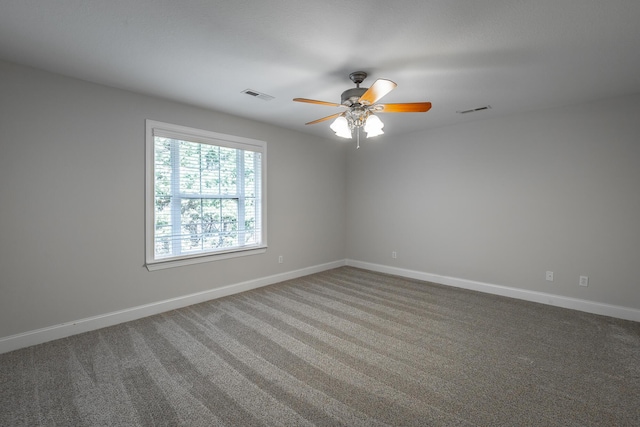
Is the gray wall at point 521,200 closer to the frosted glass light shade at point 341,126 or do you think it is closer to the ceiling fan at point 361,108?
the ceiling fan at point 361,108

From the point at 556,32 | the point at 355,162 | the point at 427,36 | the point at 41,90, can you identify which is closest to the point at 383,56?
the point at 427,36

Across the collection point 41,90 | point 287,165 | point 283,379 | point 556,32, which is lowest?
point 283,379

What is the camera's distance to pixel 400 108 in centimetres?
259

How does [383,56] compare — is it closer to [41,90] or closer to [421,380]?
[421,380]

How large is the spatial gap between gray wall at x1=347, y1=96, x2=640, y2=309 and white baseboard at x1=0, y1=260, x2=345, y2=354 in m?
2.62

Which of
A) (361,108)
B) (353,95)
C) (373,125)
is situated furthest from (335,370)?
(353,95)

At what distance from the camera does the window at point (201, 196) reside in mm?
3512

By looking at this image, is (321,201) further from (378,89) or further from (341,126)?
(378,89)

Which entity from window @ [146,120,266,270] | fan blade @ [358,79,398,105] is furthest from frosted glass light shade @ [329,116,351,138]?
window @ [146,120,266,270]

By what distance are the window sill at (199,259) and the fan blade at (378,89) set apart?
2748mm

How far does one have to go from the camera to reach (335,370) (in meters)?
2.34

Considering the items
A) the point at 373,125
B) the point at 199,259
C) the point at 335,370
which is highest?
the point at 373,125

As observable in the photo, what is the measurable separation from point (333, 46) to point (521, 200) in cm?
335

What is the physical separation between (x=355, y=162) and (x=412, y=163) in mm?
1200
